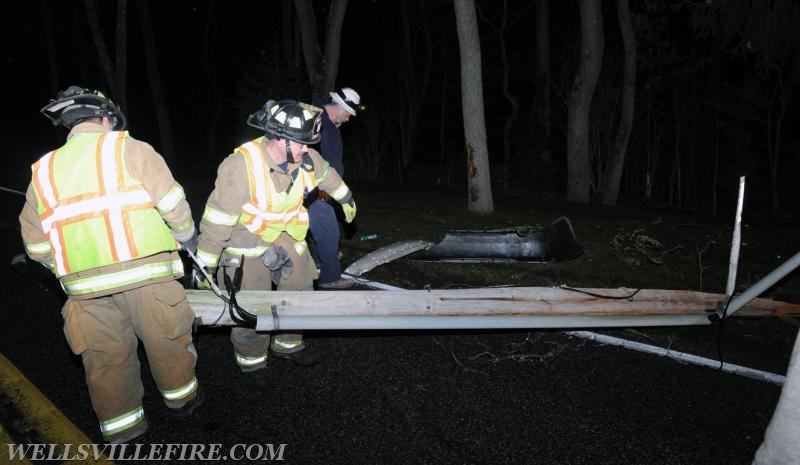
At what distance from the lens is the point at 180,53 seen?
110 feet

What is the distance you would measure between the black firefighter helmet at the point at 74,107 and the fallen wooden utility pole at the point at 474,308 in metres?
1.22

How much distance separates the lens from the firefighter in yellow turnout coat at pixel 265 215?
10.9ft

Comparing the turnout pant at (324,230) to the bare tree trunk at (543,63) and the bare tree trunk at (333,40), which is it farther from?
the bare tree trunk at (543,63)

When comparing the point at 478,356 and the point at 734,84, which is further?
the point at 734,84

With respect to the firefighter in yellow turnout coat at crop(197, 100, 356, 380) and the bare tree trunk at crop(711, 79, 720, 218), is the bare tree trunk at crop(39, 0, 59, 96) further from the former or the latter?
the bare tree trunk at crop(711, 79, 720, 218)

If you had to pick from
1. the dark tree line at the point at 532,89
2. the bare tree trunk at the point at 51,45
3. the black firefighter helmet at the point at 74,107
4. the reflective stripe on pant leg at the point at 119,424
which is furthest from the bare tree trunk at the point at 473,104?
the bare tree trunk at the point at 51,45

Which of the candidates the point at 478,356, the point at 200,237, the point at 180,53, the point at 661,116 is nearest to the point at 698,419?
the point at 478,356

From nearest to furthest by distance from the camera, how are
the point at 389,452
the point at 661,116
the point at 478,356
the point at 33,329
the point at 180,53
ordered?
the point at 389,452, the point at 478,356, the point at 33,329, the point at 661,116, the point at 180,53

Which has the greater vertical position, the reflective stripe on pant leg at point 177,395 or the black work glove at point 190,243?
the black work glove at point 190,243

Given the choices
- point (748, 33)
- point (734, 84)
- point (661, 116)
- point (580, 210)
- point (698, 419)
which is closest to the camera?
point (698, 419)

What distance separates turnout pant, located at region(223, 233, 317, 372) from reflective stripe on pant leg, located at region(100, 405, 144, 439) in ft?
2.60

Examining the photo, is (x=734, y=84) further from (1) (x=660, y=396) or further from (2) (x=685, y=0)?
(1) (x=660, y=396)

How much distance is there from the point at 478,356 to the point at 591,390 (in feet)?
2.61

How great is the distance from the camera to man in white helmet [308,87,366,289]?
5.14 m
